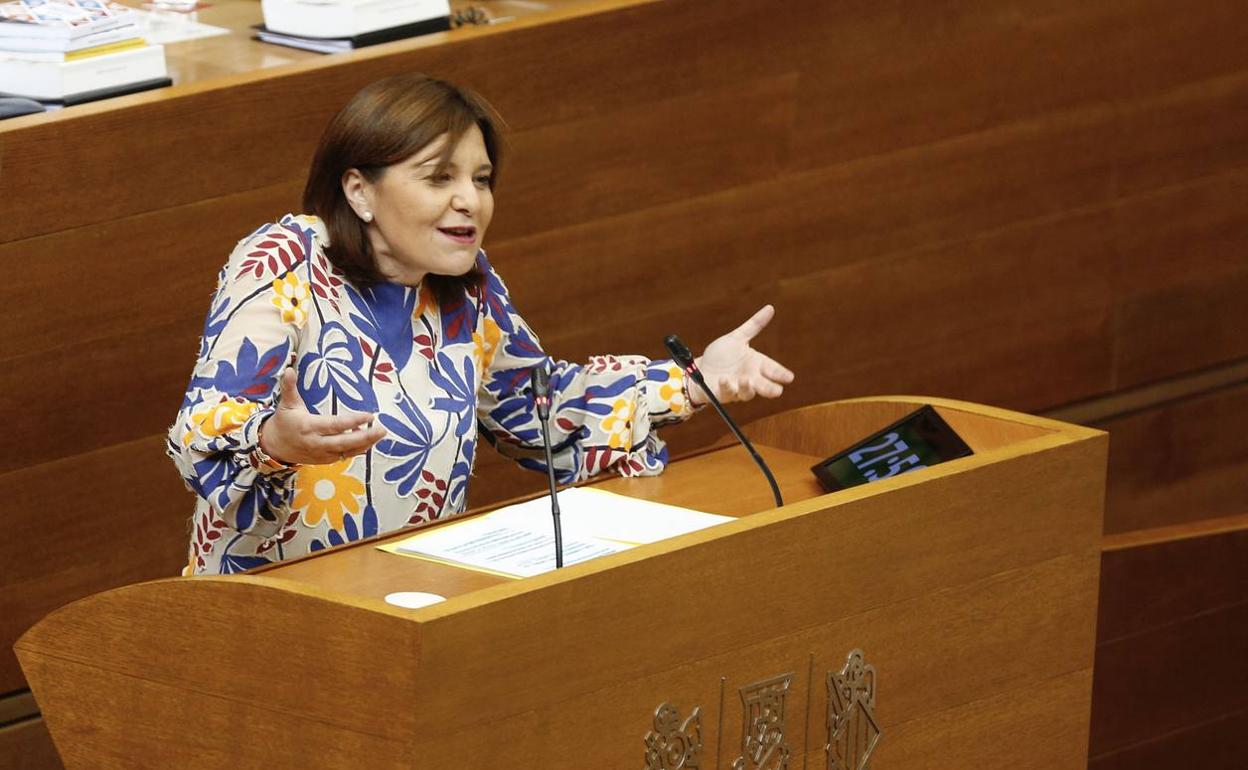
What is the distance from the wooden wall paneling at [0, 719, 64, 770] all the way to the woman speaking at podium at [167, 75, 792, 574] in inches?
34.5

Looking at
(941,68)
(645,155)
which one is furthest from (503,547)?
(941,68)

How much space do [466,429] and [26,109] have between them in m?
0.98

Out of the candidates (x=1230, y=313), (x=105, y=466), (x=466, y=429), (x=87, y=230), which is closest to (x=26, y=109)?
(x=87, y=230)

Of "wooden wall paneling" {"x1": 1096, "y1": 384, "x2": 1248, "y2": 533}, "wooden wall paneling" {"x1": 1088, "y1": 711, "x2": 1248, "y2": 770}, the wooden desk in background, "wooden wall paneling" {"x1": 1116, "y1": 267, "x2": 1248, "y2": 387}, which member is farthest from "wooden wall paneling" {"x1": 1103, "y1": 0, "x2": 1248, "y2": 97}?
"wooden wall paneling" {"x1": 1088, "y1": 711, "x2": 1248, "y2": 770}

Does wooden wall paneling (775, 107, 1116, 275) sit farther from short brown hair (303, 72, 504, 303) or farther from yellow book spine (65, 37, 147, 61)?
short brown hair (303, 72, 504, 303)

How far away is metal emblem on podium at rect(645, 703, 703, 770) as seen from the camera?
7.04 ft

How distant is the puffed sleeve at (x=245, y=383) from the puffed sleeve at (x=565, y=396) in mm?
336

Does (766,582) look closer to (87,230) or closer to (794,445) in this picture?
(794,445)

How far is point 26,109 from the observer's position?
3102 millimetres

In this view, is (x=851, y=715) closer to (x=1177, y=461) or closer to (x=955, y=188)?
(x=955, y=188)

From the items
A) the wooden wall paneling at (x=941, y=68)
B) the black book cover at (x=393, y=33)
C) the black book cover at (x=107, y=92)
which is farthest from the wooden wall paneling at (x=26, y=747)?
the wooden wall paneling at (x=941, y=68)

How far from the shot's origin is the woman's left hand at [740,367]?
2.60m

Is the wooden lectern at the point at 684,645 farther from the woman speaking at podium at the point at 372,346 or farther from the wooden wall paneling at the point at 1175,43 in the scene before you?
the wooden wall paneling at the point at 1175,43

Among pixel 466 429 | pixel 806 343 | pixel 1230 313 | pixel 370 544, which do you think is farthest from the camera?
pixel 1230 313
